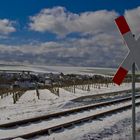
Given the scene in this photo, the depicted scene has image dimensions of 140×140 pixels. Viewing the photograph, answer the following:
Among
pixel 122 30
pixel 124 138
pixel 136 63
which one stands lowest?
pixel 124 138

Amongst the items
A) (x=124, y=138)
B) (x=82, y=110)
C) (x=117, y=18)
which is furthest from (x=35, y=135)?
(x=82, y=110)

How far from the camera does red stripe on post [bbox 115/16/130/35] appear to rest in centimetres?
752

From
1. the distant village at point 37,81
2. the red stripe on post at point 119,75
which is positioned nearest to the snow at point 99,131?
the red stripe on post at point 119,75

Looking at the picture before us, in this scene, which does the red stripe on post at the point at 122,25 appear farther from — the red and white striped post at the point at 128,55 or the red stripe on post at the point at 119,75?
the red stripe on post at the point at 119,75

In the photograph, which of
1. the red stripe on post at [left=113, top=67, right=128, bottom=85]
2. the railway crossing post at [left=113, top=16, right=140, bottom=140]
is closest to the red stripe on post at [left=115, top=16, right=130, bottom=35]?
the railway crossing post at [left=113, top=16, right=140, bottom=140]

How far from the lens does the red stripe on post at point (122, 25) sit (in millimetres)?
7523

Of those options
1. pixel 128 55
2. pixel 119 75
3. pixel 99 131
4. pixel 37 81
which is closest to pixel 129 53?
pixel 128 55

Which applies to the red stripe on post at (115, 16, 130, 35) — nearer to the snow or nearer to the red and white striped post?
the red and white striped post

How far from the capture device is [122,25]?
25.0 ft

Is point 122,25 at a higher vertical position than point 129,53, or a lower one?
higher

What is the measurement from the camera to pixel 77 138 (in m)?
12.5

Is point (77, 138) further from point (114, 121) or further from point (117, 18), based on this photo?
point (117, 18)

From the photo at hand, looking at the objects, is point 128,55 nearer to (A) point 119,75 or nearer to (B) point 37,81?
(A) point 119,75

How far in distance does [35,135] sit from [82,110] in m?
9.25
